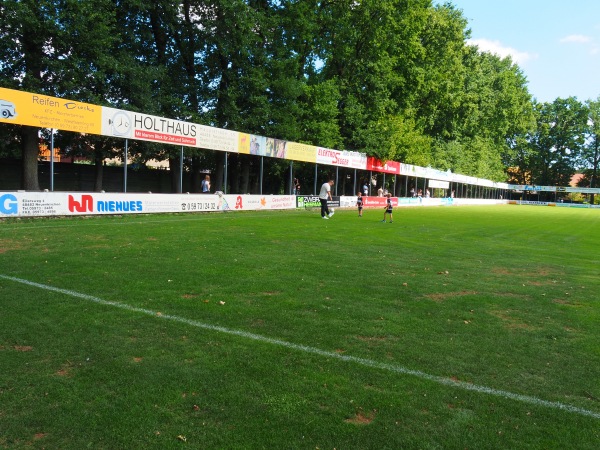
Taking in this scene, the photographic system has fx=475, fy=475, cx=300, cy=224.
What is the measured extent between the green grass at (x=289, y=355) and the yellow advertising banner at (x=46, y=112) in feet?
30.2

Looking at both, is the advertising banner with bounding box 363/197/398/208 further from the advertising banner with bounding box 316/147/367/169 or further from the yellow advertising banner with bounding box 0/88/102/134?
the yellow advertising banner with bounding box 0/88/102/134

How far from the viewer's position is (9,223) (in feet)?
49.8

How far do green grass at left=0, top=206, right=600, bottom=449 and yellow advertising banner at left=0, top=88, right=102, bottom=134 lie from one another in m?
9.20

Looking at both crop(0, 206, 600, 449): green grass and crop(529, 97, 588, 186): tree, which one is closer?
crop(0, 206, 600, 449): green grass

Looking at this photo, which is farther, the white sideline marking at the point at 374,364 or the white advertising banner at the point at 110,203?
the white advertising banner at the point at 110,203

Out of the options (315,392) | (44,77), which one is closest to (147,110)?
(44,77)

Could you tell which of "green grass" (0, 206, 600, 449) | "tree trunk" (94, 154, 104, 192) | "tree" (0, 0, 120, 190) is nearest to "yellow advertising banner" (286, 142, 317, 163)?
"tree trunk" (94, 154, 104, 192)

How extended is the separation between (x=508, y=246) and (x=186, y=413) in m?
14.0

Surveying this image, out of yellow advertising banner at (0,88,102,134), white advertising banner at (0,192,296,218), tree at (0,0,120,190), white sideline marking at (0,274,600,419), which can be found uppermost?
tree at (0,0,120,190)

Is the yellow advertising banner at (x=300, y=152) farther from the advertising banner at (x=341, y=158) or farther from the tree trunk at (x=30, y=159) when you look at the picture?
the tree trunk at (x=30, y=159)

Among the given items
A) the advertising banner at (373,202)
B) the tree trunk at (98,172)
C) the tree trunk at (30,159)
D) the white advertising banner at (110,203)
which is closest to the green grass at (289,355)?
the white advertising banner at (110,203)

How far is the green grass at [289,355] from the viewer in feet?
10.9

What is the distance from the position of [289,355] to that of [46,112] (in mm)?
16895

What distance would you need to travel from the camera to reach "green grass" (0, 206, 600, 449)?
3.33m
